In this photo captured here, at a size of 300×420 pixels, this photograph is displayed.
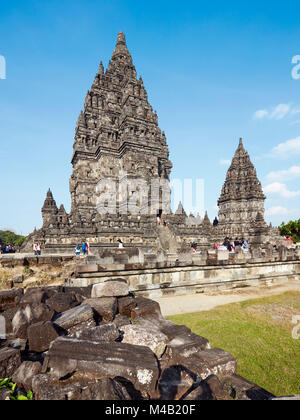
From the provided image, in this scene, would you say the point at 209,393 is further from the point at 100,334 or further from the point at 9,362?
the point at 9,362

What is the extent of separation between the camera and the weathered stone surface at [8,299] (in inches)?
168

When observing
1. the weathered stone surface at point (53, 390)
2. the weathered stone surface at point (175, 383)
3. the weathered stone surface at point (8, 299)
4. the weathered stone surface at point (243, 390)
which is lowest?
the weathered stone surface at point (243, 390)

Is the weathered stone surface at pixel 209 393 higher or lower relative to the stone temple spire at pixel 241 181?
lower

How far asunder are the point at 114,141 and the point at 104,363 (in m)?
32.4

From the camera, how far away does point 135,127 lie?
29.9 m

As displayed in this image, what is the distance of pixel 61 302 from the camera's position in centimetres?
389

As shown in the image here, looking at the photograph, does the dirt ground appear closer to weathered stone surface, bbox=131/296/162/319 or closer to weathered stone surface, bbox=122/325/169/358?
weathered stone surface, bbox=131/296/162/319

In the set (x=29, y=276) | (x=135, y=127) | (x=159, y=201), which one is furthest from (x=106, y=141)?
(x=29, y=276)

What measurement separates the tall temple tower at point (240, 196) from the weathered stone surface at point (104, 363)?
4320 centimetres

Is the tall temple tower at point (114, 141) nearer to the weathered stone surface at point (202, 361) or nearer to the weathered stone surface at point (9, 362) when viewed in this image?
the weathered stone surface at point (202, 361)

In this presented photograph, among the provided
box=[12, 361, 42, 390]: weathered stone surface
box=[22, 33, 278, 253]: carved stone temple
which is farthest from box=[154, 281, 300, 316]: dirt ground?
box=[22, 33, 278, 253]: carved stone temple

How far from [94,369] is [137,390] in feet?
1.72

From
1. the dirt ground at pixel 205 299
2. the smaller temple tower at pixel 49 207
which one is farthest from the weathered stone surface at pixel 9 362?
the smaller temple tower at pixel 49 207
